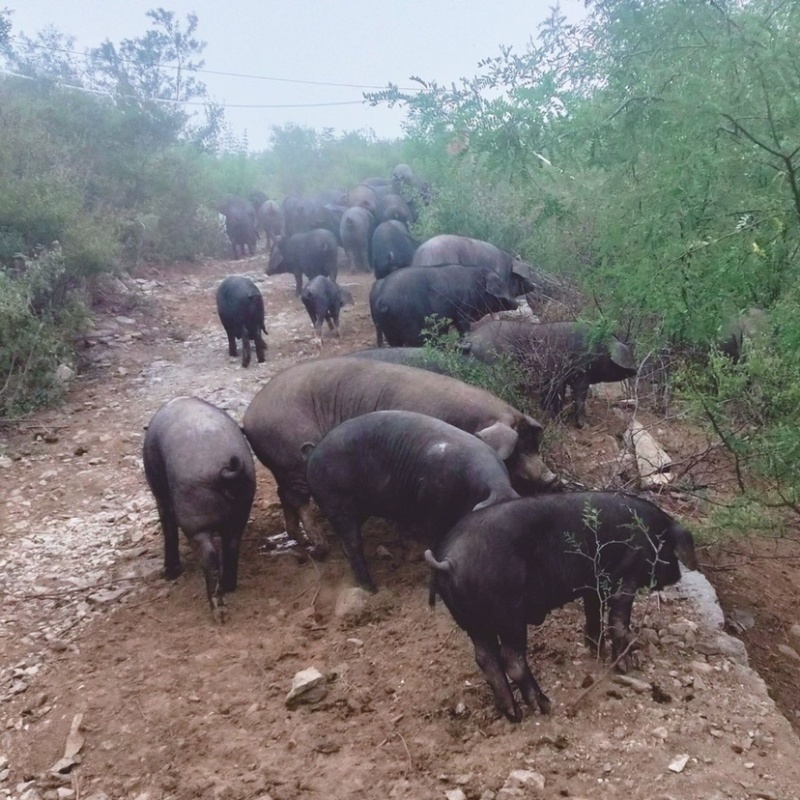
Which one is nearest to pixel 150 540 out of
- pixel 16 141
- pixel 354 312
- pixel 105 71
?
pixel 354 312

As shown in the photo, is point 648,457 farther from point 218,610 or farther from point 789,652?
point 218,610

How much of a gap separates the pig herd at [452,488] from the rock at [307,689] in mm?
713

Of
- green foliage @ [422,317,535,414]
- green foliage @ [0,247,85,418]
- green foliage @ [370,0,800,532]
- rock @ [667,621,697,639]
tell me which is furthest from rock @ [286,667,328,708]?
green foliage @ [0,247,85,418]

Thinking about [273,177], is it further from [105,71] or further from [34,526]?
[34,526]

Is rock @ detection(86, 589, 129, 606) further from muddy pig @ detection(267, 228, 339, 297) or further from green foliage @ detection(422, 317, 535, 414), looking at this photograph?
muddy pig @ detection(267, 228, 339, 297)

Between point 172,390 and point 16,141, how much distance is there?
5954 mm

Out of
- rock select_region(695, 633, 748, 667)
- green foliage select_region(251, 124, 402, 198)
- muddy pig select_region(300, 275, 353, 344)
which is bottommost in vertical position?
rock select_region(695, 633, 748, 667)

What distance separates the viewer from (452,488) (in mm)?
3854

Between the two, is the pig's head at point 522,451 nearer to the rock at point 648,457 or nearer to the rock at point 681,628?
the rock at point 648,457

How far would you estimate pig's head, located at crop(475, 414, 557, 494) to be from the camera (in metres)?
4.38

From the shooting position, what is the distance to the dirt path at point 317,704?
2.80 metres

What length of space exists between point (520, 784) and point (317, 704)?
3.43 feet

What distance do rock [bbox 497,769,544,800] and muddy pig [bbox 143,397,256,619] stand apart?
2.02 metres

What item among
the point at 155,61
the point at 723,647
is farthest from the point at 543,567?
the point at 155,61
